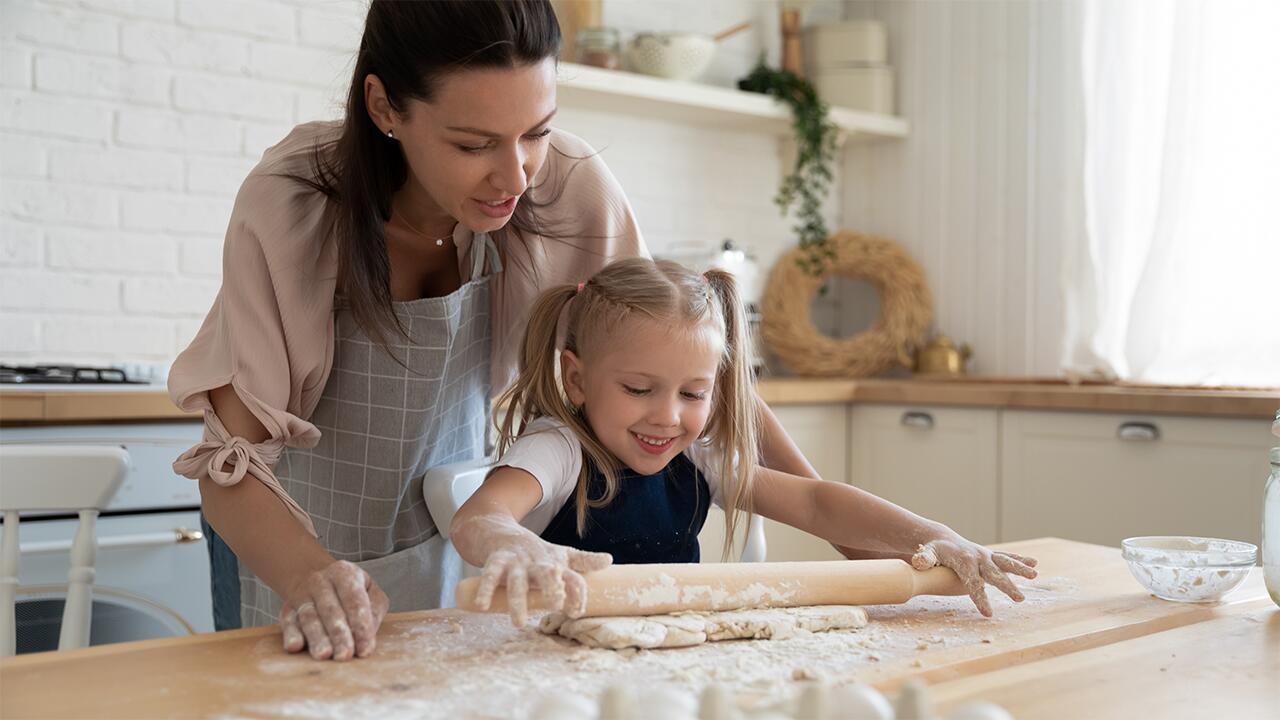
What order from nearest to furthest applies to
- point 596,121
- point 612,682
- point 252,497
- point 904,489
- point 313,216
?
point 612,682, point 252,497, point 313,216, point 904,489, point 596,121

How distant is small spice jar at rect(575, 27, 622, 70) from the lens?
3074 mm

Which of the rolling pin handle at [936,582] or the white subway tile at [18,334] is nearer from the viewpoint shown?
the rolling pin handle at [936,582]

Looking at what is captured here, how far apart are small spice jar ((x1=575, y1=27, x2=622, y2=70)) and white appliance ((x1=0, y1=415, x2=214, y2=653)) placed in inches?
61.6

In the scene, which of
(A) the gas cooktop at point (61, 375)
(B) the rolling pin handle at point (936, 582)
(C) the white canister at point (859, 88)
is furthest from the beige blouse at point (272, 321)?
(C) the white canister at point (859, 88)

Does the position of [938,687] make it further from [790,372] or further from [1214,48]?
[790,372]

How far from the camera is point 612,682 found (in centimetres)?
77

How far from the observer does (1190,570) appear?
1038 mm

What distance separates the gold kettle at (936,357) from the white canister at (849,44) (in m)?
0.93

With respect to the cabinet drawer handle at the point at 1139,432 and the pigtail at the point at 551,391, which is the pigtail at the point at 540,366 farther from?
the cabinet drawer handle at the point at 1139,432

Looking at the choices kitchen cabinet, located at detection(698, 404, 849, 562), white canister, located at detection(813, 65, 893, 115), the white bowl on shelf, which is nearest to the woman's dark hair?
kitchen cabinet, located at detection(698, 404, 849, 562)

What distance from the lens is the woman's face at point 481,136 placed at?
1082 mm

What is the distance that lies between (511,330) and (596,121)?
1.95 meters

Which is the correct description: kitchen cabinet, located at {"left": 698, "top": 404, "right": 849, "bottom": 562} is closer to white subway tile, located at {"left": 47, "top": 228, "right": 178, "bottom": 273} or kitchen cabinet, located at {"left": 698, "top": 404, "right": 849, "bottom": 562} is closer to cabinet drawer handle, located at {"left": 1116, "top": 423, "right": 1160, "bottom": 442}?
cabinet drawer handle, located at {"left": 1116, "top": 423, "right": 1160, "bottom": 442}

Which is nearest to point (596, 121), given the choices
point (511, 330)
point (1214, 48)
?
point (1214, 48)
